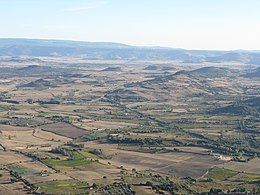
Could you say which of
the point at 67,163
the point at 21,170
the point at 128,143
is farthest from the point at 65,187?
the point at 128,143

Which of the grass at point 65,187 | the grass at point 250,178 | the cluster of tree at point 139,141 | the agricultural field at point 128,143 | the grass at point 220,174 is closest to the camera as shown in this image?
the grass at point 65,187

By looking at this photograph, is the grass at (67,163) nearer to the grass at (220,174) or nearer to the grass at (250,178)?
the grass at (220,174)

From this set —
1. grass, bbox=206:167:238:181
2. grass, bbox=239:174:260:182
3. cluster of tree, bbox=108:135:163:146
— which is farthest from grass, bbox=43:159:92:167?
grass, bbox=239:174:260:182

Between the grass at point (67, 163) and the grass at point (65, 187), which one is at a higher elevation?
the grass at point (65, 187)

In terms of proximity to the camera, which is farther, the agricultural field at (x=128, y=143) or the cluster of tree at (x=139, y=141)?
the cluster of tree at (x=139, y=141)

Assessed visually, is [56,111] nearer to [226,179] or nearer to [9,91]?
[9,91]

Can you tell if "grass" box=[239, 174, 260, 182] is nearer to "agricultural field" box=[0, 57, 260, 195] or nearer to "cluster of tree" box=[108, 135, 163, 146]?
"agricultural field" box=[0, 57, 260, 195]

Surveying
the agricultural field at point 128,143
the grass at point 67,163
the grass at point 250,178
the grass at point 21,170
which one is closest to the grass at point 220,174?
the agricultural field at point 128,143
